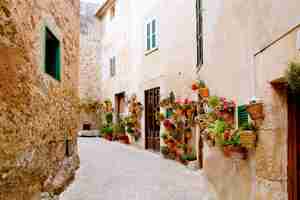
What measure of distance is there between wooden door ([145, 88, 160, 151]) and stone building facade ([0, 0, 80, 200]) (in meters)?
4.28

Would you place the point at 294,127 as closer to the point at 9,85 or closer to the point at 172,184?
the point at 9,85

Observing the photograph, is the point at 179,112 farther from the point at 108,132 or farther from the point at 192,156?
the point at 108,132

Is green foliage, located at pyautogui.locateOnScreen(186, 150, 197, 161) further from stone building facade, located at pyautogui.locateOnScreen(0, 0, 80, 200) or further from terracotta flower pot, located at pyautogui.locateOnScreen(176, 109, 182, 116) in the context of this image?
stone building facade, located at pyautogui.locateOnScreen(0, 0, 80, 200)

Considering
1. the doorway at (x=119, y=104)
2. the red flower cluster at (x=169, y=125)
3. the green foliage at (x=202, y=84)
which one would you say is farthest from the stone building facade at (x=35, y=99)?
the doorway at (x=119, y=104)

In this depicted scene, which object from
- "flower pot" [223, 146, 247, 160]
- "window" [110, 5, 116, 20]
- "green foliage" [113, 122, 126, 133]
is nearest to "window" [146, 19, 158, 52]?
"green foliage" [113, 122, 126, 133]

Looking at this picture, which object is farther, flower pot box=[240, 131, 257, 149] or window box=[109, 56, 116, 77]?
window box=[109, 56, 116, 77]

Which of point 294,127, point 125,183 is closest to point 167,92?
point 125,183

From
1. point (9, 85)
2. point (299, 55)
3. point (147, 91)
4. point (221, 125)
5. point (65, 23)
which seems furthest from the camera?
point (147, 91)

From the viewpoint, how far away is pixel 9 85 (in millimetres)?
2877

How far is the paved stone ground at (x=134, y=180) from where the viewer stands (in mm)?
5324

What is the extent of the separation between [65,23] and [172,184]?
11.8 ft

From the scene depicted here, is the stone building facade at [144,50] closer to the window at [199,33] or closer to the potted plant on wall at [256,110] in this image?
the window at [199,33]

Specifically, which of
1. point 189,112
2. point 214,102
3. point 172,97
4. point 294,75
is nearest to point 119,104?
point 172,97

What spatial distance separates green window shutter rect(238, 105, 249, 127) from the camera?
363cm
